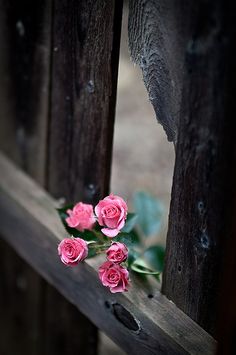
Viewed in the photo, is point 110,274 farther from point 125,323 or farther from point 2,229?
point 2,229

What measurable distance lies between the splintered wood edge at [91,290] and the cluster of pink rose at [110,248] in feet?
0.40

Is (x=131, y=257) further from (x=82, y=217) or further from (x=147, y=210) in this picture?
(x=147, y=210)

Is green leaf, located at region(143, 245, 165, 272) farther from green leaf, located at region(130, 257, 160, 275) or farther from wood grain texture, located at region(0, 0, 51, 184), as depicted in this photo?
wood grain texture, located at region(0, 0, 51, 184)

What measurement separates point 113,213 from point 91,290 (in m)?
0.36

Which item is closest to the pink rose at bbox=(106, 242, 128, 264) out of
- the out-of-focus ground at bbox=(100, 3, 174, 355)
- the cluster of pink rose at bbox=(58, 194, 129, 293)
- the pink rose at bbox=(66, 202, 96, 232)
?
the cluster of pink rose at bbox=(58, 194, 129, 293)

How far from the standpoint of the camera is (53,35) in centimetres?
157

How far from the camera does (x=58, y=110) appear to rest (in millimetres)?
1649

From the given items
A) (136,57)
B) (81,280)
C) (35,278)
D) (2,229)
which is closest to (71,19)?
(136,57)

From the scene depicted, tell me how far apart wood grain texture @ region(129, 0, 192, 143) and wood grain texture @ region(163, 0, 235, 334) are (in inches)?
1.6

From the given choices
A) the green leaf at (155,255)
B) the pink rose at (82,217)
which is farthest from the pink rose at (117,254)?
the green leaf at (155,255)

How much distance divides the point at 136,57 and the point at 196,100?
222 millimetres

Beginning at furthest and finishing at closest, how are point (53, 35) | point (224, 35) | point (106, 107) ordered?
point (53, 35)
point (106, 107)
point (224, 35)

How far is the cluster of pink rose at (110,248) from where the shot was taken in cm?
130

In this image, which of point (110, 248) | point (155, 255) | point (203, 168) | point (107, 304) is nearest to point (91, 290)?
point (107, 304)
